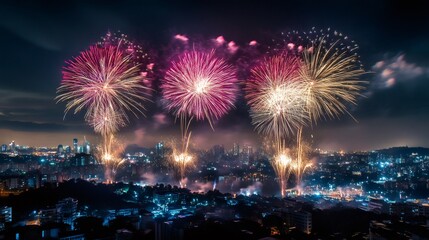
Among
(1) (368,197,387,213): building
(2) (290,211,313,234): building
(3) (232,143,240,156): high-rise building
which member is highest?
(3) (232,143,240,156): high-rise building

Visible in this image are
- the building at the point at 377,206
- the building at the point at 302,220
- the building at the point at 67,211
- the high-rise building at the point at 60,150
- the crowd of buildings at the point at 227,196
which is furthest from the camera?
the high-rise building at the point at 60,150

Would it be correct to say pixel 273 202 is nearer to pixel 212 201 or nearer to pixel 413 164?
pixel 212 201

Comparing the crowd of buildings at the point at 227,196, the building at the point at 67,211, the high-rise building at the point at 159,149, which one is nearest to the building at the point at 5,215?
the crowd of buildings at the point at 227,196

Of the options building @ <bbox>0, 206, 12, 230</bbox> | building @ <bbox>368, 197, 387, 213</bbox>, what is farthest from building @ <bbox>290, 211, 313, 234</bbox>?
building @ <bbox>0, 206, 12, 230</bbox>

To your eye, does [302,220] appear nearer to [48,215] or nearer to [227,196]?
[227,196]

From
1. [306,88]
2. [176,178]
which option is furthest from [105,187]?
[306,88]

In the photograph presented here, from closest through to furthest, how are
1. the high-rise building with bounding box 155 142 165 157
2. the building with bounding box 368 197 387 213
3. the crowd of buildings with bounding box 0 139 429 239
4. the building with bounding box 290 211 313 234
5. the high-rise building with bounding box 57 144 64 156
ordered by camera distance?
the crowd of buildings with bounding box 0 139 429 239, the building with bounding box 290 211 313 234, the building with bounding box 368 197 387 213, the high-rise building with bounding box 155 142 165 157, the high-rise building with bounding box 57 144 64 156

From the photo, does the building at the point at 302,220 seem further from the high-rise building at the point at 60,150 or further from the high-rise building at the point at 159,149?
the high-rise building at the point at 60,150

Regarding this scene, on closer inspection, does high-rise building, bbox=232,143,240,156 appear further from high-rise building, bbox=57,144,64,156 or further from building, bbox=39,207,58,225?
building, bbox=39,207,58,225

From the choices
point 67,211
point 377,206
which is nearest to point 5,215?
point 67,211

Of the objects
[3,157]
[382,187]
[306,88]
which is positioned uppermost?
[306,88]

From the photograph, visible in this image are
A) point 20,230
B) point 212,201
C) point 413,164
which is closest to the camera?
point 20,230
